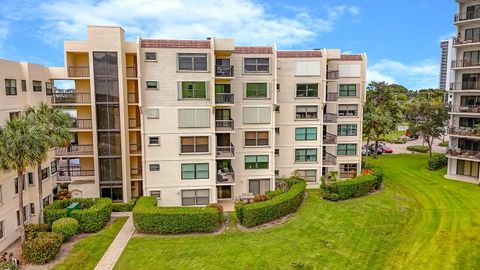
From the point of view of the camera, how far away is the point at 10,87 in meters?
25.5

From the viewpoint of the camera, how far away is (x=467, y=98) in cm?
4144

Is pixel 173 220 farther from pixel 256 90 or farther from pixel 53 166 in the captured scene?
pixel 256 90

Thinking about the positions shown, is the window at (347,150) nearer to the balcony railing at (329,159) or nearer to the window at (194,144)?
the balcony railing at (329,159)

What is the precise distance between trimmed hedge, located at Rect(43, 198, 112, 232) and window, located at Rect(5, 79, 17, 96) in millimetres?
8902

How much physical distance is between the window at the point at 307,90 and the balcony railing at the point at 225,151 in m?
9.96

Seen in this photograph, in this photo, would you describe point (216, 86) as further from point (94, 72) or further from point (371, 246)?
point (371, 246)

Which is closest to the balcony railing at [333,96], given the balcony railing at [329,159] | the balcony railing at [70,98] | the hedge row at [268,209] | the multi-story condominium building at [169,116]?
the multi-story condominium building at [169,116]

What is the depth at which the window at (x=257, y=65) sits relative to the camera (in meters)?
34.4

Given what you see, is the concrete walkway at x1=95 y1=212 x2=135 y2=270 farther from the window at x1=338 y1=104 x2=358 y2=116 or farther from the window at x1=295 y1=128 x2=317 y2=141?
the window at x1=338 y1=104 x2=358 y2=116

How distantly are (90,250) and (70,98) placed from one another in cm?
1467

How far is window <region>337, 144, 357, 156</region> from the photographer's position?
1642 inches

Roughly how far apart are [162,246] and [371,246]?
1432 cm

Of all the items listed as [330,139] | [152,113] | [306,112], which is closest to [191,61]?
[152,113]

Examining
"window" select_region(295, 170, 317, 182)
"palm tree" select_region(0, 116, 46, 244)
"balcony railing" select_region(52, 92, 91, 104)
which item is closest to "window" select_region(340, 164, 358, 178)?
"window" select_region(295, 170, 317, 182)
